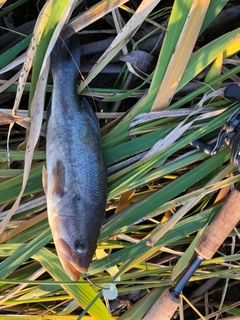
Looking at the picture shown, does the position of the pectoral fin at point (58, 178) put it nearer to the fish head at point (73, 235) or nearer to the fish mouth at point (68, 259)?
the fish head at point (73, 235)

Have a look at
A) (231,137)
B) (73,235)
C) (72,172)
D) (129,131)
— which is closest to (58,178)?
(72,172)

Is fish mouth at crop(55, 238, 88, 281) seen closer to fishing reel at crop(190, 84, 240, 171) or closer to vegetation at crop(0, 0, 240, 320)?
vegetation at crop(0, 0, 240, 320)

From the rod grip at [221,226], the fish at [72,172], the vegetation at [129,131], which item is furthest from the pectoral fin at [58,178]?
the rod grip at [221,226]

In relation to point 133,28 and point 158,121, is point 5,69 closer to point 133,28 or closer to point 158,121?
point 133,28

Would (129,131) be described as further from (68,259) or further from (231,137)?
(68,259)

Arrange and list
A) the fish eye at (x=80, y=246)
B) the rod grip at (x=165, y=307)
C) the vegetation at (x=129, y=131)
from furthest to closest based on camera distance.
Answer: the rod grip at (x=165, y=307), the vegetation at (x=129, y=131), the fish eye at (x=80, y=246)

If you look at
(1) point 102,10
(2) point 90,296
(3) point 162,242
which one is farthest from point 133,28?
(2) point 90,296
